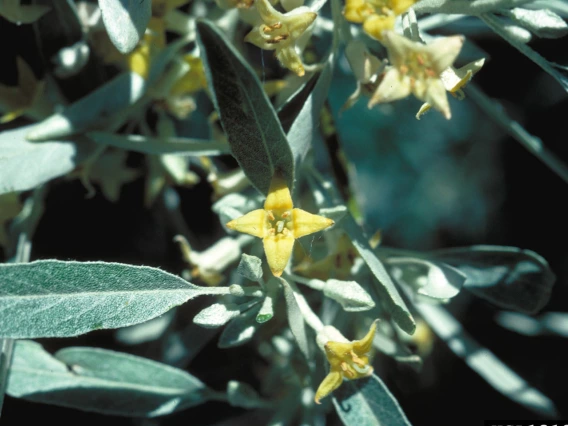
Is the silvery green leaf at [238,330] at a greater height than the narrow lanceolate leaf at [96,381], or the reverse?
the silvery green leaf at [238,330]

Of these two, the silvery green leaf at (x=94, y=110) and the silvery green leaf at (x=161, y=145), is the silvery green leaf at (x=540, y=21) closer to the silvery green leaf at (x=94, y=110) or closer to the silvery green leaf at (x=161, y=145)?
the silvery green leaf at (x=161, y=145)

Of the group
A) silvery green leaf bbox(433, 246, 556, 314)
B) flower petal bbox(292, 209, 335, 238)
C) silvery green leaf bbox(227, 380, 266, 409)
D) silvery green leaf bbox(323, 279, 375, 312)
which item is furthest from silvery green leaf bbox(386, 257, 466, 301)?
silvery green leaf bbox(227, 380, 266, 409)

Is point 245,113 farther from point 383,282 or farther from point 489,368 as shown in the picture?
point 489,368

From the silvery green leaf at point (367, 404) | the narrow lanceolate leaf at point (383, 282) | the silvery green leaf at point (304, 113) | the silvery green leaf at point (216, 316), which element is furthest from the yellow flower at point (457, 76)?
the silvery green leaf at point (367, 404)

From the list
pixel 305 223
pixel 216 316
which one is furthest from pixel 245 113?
pixel 216 316

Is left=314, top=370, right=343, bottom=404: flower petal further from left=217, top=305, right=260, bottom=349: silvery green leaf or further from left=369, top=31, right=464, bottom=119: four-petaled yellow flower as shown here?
left=369, top=31, right=464, bottom=119: four-petaled yellow flower
